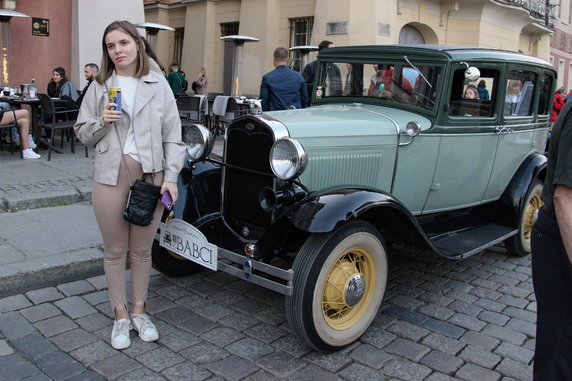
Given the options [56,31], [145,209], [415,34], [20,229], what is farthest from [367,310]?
[415,34]

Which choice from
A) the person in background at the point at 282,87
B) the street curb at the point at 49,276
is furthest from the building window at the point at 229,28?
the street curb at the point at 49,276

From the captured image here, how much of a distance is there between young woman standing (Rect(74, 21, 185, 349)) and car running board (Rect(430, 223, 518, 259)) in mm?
1963

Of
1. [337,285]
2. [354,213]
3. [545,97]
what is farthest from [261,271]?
[545,97]

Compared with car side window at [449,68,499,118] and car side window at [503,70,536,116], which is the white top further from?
car side window at [503,70,536,116]

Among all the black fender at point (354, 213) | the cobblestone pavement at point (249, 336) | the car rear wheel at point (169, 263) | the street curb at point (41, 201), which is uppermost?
the black fender at point (354, 213)

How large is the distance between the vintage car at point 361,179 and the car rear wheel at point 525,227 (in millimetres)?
20

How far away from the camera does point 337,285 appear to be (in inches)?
122

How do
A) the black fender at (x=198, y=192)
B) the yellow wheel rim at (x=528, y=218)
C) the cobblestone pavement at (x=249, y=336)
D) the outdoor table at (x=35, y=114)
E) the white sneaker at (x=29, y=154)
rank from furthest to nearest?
1. the outdoor table at (x=35, y=114)
2. the white sneaker at (x=29, y=154)
3. the yellow wheel rim at (x=528, y=218)
4. the black fender at (x=198, y=192)
5. the cobblestone pavement at (x=249, y=336)

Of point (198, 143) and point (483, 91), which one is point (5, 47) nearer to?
point (198, 143)

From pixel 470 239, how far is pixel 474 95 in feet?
3.83

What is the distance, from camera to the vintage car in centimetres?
307

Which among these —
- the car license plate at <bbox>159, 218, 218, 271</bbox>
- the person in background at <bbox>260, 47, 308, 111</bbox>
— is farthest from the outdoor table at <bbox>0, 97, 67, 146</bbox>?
the car license plate at <bbox>159, 218, 218, 271</bbox>

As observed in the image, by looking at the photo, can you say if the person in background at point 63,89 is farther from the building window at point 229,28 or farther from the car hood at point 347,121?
the building window at point 229,28

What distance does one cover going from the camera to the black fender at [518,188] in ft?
15.4
